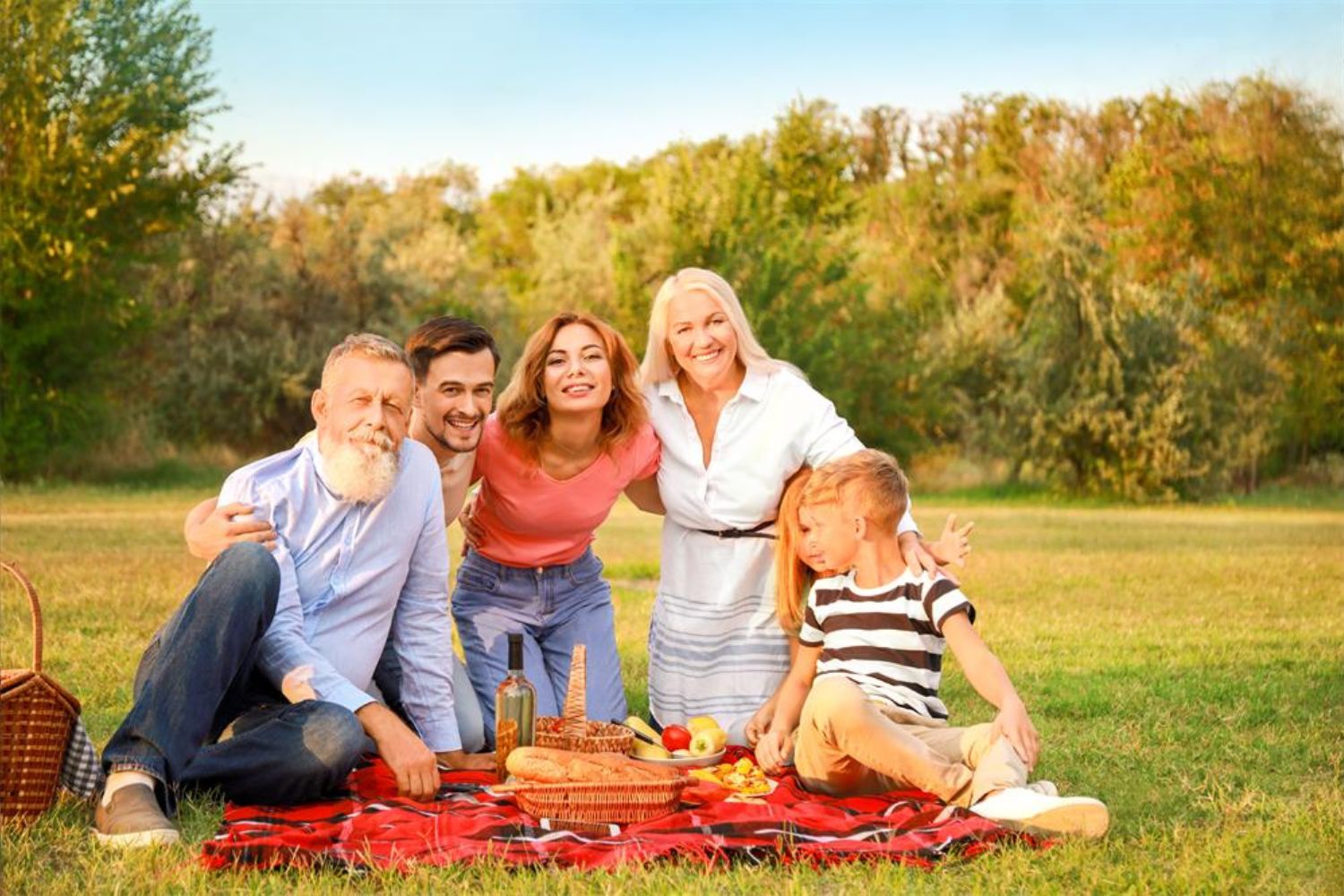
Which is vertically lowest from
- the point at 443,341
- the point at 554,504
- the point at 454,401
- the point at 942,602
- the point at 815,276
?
the point at 942,602

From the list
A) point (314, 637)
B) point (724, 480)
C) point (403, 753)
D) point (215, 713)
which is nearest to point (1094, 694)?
point (724, 480)

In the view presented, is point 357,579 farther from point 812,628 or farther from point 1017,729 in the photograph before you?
point 1017,729

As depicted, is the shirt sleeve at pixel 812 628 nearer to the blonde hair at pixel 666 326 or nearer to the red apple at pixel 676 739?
the red apple at pixel 676 739

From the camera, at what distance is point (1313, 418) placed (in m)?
26.2

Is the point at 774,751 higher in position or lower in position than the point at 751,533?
lower

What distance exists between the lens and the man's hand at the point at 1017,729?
4.34 metres

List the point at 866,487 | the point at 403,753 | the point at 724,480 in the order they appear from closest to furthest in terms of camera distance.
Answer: the point at 403,753 < the point at 866,487 < the point at 724,480

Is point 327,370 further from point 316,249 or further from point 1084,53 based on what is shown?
point 316,249

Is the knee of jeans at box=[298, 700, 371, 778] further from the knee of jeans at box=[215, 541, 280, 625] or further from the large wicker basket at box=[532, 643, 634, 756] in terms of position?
the large wicker basket at box=[532, 643, 634, 756]

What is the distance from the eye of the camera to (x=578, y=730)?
15.8 ft

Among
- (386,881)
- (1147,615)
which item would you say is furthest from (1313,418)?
(386,881)

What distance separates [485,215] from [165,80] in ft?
82.0

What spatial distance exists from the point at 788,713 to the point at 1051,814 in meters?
1.25

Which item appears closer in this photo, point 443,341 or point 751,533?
point 443,341
